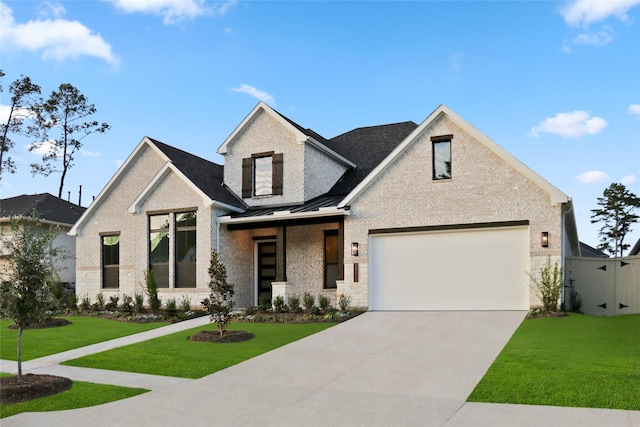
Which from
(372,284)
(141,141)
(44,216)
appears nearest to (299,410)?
(372,284)

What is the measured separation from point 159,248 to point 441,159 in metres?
11.2

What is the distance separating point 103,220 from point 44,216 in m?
8.07

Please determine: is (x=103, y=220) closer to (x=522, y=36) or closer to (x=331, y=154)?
(x=331, y=154)

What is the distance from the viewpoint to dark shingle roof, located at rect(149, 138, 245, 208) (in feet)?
66.4

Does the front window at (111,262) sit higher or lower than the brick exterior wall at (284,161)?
lower

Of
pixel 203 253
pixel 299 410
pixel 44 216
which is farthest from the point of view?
pixel 44 216

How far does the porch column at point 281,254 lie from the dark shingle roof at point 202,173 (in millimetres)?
2487

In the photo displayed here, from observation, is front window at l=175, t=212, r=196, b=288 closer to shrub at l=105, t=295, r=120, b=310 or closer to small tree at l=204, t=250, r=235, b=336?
shrub at l=105, t=295, r=120, b=310

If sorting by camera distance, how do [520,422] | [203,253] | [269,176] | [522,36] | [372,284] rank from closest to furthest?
[520,422], [522,36], [372,284], [203,253], [269,176]

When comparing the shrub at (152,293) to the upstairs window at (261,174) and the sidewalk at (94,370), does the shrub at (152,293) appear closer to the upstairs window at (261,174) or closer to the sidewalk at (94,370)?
the sidewalk at (94,370)

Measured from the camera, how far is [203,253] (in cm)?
1953

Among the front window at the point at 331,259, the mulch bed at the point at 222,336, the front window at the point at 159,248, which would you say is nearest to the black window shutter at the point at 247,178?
the front window at the point at 159,248

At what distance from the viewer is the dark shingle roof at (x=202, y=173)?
20.2m

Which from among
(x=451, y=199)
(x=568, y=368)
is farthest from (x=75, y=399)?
(x=451, y=199)
